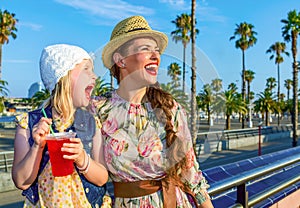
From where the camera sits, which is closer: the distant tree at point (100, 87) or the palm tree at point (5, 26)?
the distant tree at point (100, 87)

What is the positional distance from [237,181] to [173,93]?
3.40 ft

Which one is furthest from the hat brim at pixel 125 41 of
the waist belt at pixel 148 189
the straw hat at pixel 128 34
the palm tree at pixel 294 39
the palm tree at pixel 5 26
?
the palm tree at pixel 5 26

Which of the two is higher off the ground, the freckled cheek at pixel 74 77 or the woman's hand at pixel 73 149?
the freckled cheek at pixel 74 77

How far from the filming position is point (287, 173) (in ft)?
13.6

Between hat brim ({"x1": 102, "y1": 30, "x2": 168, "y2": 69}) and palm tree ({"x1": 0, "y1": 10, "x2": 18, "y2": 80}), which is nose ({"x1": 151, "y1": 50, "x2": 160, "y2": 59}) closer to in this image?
hat brim ({"x1": 102, "y1": 30, "x2": 168, "y2": 69})

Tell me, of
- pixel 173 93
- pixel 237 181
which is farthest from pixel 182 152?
pixel 237 181

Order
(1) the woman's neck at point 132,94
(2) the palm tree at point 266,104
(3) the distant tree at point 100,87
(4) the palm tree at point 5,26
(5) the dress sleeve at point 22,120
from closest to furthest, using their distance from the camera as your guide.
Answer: (5) the dress sleeve at point 22,120 < (3) the distant tree at point 100,87 < (1) the woman's neck at point 132,94 < (4) the palm tree at point 5,26 < (2) the palm tree at point 266,104

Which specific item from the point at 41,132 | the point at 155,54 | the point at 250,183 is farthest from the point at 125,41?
the point at 250,183

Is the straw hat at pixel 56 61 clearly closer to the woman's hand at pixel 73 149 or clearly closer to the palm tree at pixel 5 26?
the woman's hand at pixel 73 149

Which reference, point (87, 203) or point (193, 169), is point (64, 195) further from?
point (193, 169)

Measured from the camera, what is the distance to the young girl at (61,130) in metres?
1.46

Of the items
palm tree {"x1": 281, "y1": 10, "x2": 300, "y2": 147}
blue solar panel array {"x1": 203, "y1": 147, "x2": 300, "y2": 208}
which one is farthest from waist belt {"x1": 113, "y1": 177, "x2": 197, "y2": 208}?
palm tree {"x1": 281, "y1": 10, "x2": 300, "y2": 147}

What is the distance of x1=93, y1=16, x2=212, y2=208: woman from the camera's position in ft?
5.44

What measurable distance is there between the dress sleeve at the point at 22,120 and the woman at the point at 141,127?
1.01 feet
